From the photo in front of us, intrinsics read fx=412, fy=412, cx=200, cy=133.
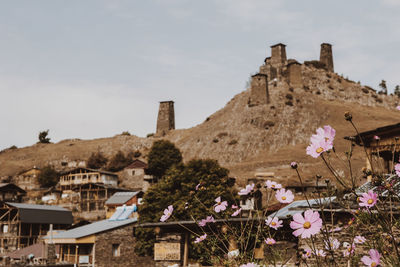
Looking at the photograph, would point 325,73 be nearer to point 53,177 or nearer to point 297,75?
point 297,75

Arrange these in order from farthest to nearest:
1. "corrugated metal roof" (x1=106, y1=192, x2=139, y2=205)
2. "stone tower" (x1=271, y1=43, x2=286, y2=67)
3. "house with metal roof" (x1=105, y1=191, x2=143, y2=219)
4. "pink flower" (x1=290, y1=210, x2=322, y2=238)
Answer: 1. "stone tower" (x1=271, y1=43, x2=286, y2=67)
2. "corrugated metal roof" (x1=106, y1=192, x2=139, y2=205)
3. "house with metal roof" (x1=105, y1=191, x2=143, y2=219)
4. "pink flower" (x1=290, y1=210, x2=322, y2=238)

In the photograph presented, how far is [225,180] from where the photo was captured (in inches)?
1016

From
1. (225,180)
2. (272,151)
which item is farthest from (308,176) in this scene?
(225,180)

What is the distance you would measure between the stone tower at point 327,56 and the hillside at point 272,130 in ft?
15.6

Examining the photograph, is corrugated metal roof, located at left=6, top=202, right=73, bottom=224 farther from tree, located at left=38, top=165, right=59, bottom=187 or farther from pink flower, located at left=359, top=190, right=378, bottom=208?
pink flower, located at left=359, top=190, right=378, bottom=208

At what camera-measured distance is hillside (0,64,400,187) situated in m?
57.8

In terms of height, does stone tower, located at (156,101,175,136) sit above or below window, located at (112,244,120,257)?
above

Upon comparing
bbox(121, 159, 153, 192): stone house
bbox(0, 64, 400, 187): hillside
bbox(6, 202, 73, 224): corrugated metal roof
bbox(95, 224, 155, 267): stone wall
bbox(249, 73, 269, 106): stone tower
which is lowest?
bbox(95, 224, 155, 267): stone wall

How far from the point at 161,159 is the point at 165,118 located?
3356cm

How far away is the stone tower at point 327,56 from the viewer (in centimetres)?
9131

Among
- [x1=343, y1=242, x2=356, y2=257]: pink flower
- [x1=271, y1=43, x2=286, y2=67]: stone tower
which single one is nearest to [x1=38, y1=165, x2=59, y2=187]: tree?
[x1=271, y1=43, x2=286, y2=67]: stone tower

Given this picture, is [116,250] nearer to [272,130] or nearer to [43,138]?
[272,130]

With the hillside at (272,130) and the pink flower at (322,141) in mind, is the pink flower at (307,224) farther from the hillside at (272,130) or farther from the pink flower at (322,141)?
the hillside at (272,130)

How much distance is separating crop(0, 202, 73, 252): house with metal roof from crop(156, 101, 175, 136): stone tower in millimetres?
42675
